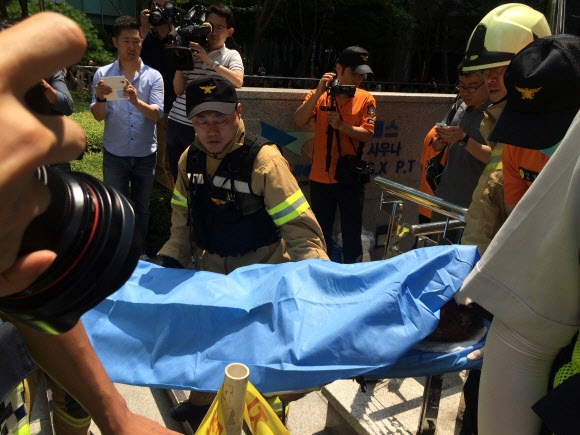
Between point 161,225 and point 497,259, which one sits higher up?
point 497,259

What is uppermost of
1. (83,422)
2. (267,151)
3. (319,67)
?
(267,151)

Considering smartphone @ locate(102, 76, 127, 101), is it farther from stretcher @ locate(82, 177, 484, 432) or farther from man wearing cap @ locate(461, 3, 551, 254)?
man wearing cap @ locate(461, 3, 551, 254)

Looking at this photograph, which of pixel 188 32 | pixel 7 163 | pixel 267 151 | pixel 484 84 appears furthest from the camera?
pixel 188 32

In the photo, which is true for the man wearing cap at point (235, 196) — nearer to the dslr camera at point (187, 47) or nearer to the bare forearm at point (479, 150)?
the bare forearm at point (479, 150)

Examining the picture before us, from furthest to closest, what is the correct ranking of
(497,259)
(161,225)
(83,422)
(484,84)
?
1. (161,225)
2. (484,84)
3. (83,422)
4. (497,259)

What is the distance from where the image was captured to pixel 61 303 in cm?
73

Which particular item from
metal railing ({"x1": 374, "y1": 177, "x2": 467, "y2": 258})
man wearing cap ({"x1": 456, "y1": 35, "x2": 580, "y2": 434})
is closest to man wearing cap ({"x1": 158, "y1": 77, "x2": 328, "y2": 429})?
metal railing ({"x1": 374, "y1": 177, "x2": 467, "y2": 258})

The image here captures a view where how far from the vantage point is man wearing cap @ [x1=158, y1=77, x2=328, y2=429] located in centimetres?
258

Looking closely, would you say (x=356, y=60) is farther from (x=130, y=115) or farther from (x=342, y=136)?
(x=130, y=115)

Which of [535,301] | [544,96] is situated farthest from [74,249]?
[544,96]

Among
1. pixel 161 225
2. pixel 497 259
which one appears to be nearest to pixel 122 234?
pixel 497 259

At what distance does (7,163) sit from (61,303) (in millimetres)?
274

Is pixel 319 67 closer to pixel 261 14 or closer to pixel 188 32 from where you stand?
pixel 261 14

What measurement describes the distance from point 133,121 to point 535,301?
3.99 m
